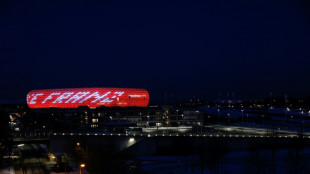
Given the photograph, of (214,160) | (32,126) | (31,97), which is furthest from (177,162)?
(31,97)

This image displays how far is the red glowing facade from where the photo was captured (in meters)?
73.2

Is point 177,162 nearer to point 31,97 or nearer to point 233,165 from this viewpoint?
point 233,165

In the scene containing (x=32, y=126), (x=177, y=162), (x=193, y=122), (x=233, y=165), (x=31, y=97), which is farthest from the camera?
(x=31, y=97)

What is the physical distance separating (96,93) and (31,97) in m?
18.3

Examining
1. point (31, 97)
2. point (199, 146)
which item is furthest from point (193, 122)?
point (31, 97)

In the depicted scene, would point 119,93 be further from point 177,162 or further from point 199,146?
point 177,162

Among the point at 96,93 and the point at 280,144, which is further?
the point at 96,93

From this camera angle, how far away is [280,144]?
99.0ft

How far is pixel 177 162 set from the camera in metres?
25.5

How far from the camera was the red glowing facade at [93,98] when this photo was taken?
73.2 metres

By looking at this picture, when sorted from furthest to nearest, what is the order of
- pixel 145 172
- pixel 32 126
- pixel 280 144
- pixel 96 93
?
pixel 96 93
pixel 32 126
pixel 280 144
pixel 145 172

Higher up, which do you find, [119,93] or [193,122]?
[119,93]

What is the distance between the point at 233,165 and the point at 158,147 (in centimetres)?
963

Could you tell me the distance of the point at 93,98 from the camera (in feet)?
240
